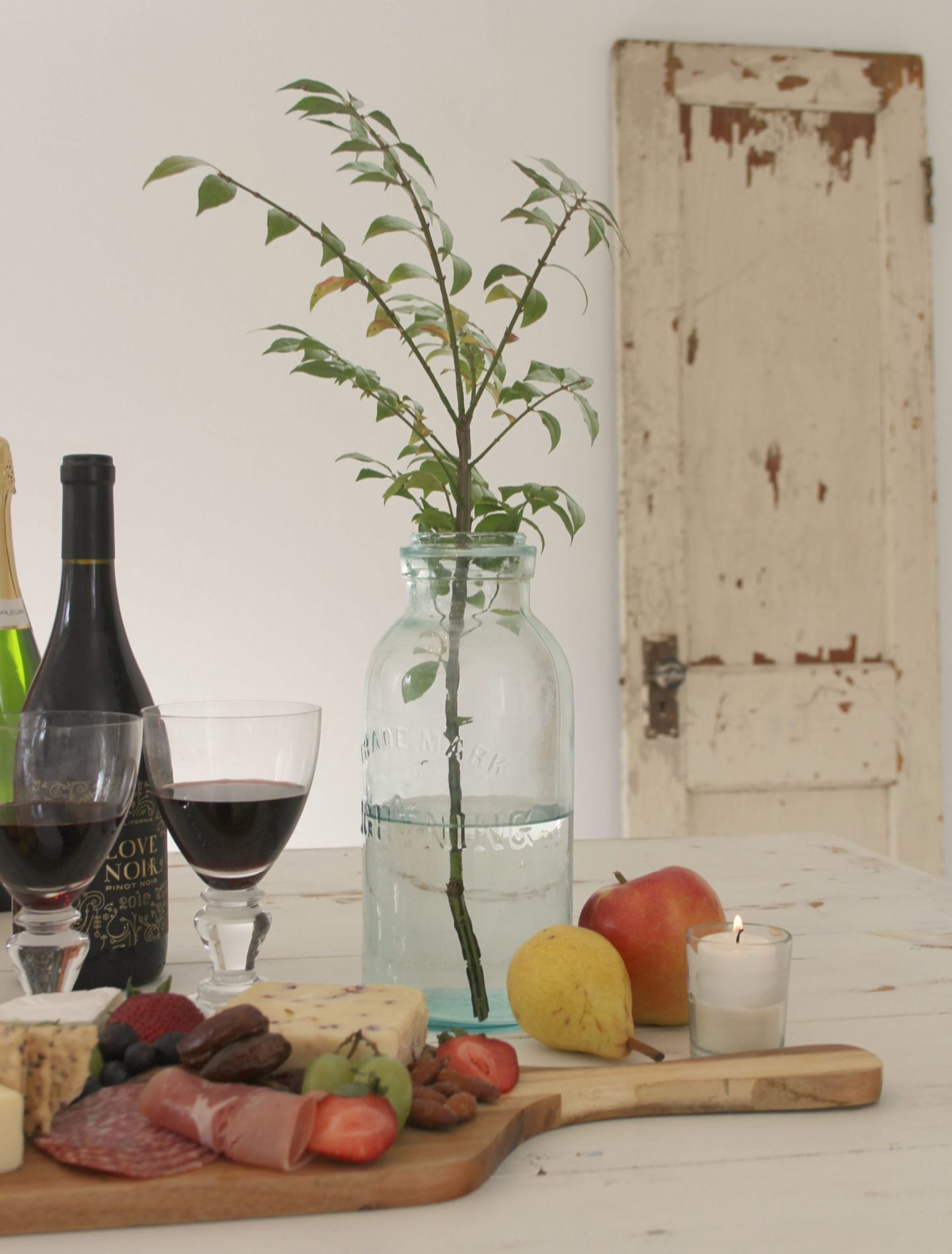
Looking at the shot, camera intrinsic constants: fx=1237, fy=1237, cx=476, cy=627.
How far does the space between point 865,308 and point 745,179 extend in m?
0.37

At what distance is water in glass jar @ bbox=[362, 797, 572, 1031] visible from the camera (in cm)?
82

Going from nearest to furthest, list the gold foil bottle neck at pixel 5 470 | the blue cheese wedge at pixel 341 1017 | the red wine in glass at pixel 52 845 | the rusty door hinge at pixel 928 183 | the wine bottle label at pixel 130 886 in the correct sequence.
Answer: the blue cheese wedge at pixel 341 1017 < the red wine in glass at pixel 52 845 < the wine bottle label at pixel 130 886 < the gold foil bottle neck at pixel 5 470 < the rusty door hinge at pixel 928 183

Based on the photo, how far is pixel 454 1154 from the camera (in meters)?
0.59

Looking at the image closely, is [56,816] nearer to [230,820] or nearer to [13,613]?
[230,820]

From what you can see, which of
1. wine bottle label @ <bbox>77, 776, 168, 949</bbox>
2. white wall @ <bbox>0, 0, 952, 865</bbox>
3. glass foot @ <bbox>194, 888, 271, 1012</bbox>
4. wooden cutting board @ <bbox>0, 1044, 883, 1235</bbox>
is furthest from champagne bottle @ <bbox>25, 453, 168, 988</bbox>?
white wall @ <bbox>0, 0, 952, 865</bbox>

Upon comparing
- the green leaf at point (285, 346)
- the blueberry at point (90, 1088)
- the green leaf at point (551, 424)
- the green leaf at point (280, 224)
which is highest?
the green leaf at point (280, 224)

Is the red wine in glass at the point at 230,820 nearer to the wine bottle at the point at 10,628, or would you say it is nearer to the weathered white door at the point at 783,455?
the wine bottle at the point at 10,628

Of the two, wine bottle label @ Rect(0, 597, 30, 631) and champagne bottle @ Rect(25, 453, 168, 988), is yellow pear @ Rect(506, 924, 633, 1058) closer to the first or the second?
champagne bottle @ Rect(25, 453, 168, 988)

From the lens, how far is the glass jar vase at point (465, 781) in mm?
820

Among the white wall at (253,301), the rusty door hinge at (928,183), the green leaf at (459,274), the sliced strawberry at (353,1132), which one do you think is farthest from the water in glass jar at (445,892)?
the rusty door hinge at (928,183)

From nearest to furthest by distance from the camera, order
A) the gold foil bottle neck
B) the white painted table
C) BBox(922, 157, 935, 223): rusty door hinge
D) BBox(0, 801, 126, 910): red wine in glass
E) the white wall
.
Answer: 1. the white painted table
2. BBox(0, 801, 126, 910): red wine in glass
3. the gold foil bottle neck
4. the white wall
5. BBox(922, 157, 935, 223): rusty door hinge

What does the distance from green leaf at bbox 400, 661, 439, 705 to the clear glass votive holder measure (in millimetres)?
228

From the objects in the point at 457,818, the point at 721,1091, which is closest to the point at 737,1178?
the point at 721,1091

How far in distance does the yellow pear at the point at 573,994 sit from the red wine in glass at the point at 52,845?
0.91ft
